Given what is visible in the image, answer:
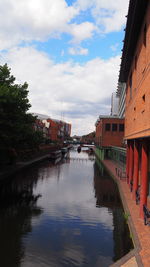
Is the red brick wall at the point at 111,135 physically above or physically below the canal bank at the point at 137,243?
above

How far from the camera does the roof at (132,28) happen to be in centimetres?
1388

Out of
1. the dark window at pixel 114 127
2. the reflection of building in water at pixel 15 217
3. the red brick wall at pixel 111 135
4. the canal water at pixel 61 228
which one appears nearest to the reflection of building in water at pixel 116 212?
the canal water at pixel 61 228

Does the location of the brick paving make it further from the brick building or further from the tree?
the tree

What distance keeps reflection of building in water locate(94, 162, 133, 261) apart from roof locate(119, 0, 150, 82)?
12.6 m

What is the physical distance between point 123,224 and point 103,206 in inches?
189

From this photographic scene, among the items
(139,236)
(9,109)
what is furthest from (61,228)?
(9,109)

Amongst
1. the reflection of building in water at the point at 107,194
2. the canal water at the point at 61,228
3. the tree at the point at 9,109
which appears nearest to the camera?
the canal water at the point at 61,228

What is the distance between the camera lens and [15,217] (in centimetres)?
1691

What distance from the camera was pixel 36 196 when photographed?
23.7 m

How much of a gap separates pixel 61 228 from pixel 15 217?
374cm

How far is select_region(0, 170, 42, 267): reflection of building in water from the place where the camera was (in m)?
11.5

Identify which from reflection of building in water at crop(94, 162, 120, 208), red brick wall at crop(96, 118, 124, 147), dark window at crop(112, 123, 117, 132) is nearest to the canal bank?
reflection of building in water at crop(94, 162, 120, 208)

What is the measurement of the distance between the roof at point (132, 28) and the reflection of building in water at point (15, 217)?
1413 centimetres

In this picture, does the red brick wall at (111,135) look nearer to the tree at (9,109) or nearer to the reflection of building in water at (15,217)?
the tree at (9,109)
